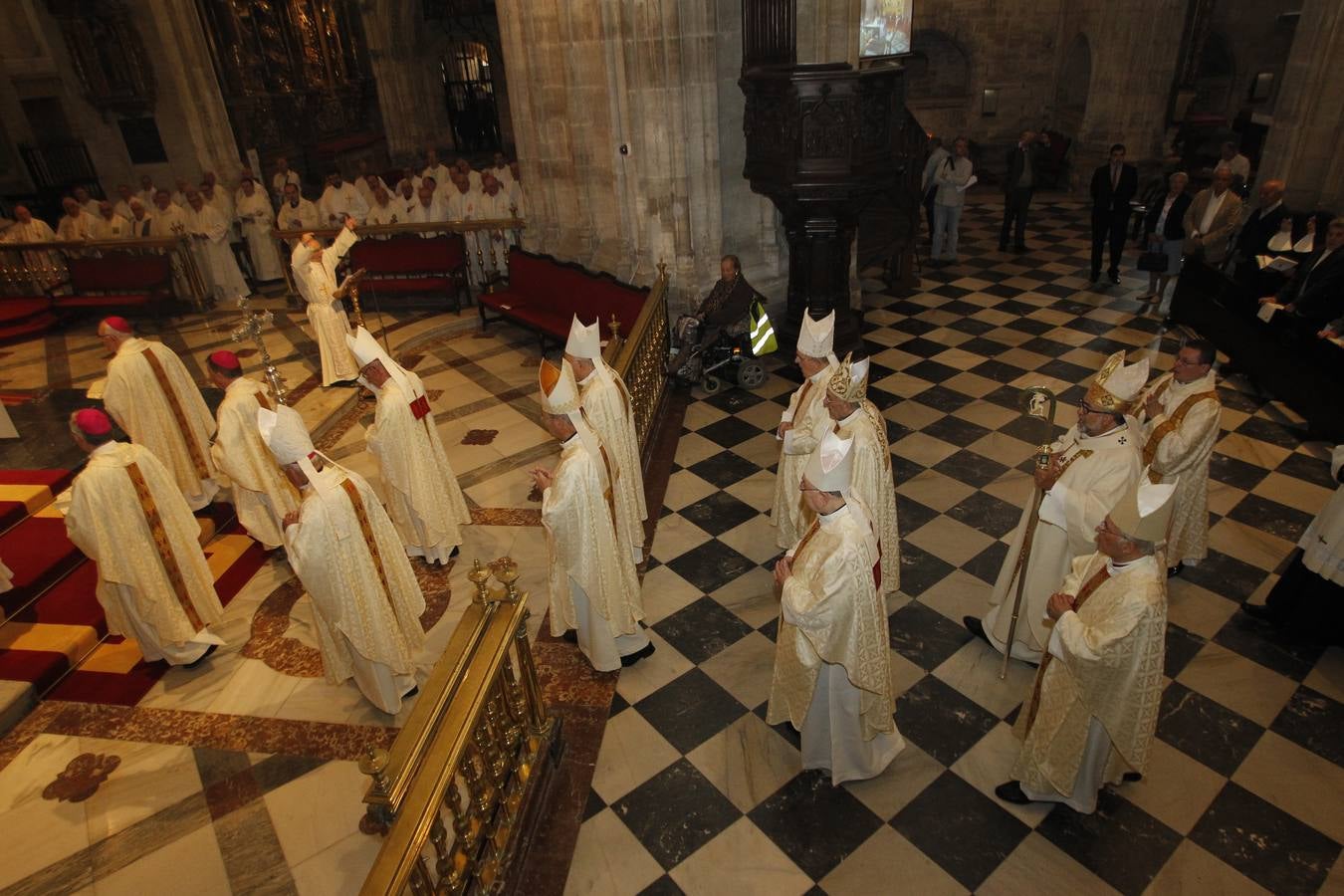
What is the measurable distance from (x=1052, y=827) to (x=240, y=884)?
3.85 metres

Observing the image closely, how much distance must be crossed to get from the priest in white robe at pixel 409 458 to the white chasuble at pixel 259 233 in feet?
29.4

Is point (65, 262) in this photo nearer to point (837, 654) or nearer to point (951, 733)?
point (837, 654)

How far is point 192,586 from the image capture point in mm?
4965

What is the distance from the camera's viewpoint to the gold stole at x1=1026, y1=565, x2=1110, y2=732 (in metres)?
3.30

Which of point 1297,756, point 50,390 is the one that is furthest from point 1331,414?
point 50,390

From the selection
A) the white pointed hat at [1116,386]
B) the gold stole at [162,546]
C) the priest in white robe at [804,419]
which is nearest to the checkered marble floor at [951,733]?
the priest in white robe at [804,419]

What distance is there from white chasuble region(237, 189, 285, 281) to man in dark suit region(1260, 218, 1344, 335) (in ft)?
44.5

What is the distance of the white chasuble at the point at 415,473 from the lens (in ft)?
17.4

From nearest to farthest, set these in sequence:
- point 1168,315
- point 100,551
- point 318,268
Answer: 1. point 100,551
2. point 318,268
3. point 1168,315

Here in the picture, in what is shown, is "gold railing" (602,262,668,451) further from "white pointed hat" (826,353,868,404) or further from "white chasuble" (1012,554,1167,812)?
"white chasuble" (1012,554,1167,812)

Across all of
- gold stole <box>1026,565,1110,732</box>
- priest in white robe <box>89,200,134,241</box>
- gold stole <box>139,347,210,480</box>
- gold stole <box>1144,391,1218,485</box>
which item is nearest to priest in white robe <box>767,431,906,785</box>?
gold stole <box>1026,565,1110,732</box>

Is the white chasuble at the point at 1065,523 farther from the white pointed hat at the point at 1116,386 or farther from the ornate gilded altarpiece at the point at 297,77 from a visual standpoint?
the ornate gilded altarpiece at the point at 297,77

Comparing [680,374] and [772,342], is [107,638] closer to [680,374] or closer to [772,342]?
[680,374]

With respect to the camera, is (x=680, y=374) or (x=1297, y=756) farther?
(x=680, y=374)
